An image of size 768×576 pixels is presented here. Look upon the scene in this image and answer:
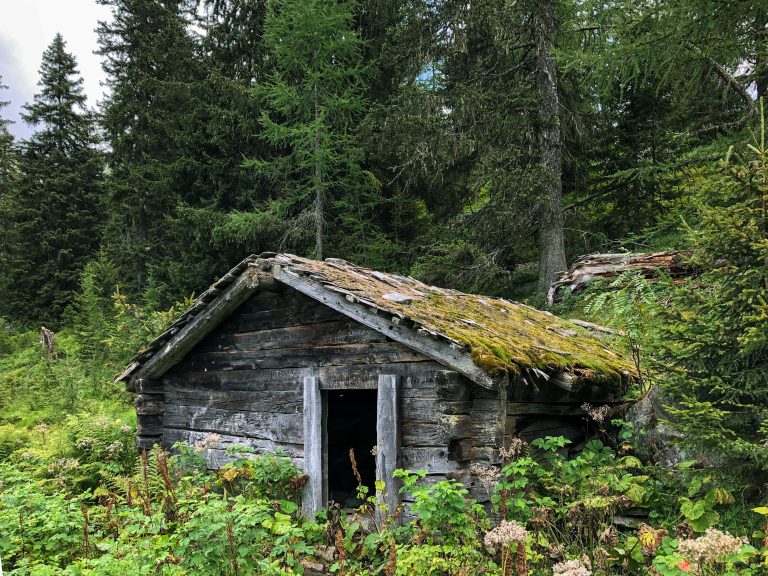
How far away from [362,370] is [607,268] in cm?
851

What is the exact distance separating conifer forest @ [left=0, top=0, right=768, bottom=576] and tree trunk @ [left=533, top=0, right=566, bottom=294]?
0.07m

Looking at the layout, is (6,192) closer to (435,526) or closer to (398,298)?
(398,298)

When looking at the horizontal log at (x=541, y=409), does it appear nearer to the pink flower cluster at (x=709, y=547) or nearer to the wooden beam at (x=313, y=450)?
the wooden beam at (x=313, y=450)

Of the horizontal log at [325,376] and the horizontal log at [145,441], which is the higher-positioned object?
the horizontal log at [325,376]

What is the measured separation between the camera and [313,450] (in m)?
6.22

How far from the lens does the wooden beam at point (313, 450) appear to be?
20.2 ft

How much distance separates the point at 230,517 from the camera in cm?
393

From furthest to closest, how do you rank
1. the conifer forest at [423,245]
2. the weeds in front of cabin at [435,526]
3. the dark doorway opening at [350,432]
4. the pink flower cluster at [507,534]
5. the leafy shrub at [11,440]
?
1. the leafy shrub at [11,440]
2. the dark doorway opening at [350,432]
3. the conifer forest at [423,245]
4. the weeds in front of cabin at [435,526]
5. the pink flower cluster at [507,534]

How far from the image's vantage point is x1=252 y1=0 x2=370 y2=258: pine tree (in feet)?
51.9

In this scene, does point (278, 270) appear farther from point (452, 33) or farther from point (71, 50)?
point (71, 50)

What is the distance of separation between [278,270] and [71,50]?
87.2ft

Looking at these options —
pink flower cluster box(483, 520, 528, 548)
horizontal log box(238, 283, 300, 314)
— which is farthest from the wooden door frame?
pink flower cluster box(483, 520, 528, 548)

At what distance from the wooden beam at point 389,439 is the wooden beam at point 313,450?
882 mm

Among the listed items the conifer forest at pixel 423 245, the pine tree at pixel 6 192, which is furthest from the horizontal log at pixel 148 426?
the pine tree at pixel 6 192
